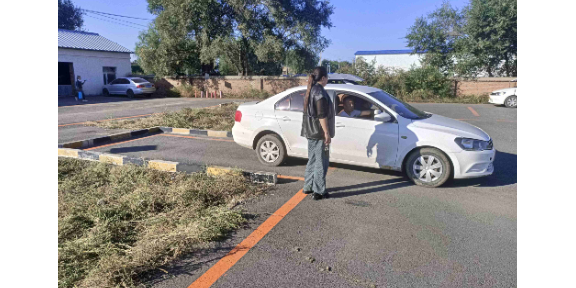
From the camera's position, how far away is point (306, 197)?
5.31 metres

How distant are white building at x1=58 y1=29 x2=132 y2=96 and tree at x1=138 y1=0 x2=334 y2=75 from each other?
19.7ft

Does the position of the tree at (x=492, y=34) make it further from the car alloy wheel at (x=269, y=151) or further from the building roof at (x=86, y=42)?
the building roof at (x=86, y=42)

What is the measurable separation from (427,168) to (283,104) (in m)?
2.67

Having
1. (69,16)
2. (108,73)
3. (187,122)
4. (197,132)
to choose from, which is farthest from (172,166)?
(69,16)

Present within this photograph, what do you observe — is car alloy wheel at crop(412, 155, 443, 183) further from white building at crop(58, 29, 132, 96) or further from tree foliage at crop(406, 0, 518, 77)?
white building at crop(58, 29, 132, 96)

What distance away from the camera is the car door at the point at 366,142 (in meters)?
5.94

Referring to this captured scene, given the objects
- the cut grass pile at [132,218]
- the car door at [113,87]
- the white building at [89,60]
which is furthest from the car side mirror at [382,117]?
the white building at [89,60]

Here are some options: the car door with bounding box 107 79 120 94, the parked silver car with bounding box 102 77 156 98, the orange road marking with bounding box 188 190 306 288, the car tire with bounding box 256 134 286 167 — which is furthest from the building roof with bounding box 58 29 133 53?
the orange road marking with bounding box 188 190 306 288

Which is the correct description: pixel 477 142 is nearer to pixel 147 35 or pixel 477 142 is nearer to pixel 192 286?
pixel 192 286

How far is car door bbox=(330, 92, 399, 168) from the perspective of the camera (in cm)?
594

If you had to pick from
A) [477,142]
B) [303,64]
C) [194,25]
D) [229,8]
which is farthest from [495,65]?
[477,142]

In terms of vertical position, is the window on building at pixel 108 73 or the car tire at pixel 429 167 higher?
the window on building at pixel 108 73

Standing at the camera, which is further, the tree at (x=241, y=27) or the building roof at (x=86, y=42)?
the building roof at (x=86, y=42)
